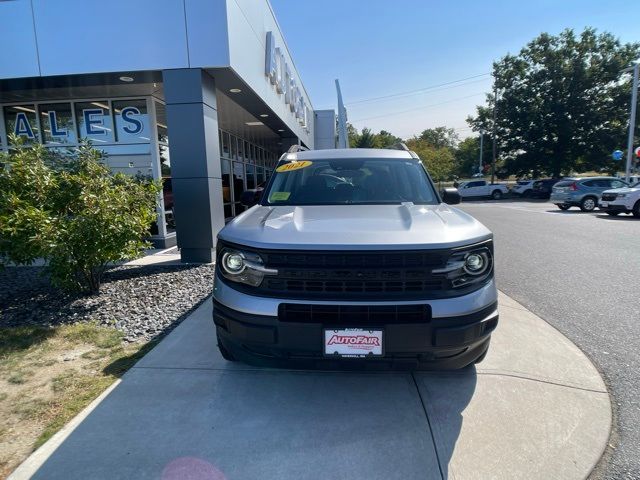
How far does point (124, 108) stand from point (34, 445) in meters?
8.65

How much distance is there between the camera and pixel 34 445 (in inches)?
94.2

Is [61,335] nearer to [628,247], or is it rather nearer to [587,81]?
[628,247]

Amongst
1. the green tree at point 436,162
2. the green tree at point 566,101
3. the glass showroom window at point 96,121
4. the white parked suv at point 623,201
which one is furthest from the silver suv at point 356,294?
the green tree at point 436,162

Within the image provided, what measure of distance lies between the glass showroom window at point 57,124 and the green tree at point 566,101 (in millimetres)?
39309

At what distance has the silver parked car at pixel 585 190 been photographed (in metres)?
17.8

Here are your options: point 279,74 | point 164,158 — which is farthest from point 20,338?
point 279,74

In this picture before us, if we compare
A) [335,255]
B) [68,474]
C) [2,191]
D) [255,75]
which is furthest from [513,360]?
[255,75]

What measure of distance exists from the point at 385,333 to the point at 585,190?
1982 cm

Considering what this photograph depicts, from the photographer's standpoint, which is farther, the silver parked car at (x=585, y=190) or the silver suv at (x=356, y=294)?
the silver parked car at (x=585, y=190)

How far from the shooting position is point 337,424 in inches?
101

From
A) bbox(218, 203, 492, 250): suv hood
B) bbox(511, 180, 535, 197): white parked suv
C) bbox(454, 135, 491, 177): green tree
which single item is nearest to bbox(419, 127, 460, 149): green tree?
bbox(454, 135, 491, 177): green tree

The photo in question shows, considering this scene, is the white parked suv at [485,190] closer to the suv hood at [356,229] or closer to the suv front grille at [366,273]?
the suv hood at [356,229]

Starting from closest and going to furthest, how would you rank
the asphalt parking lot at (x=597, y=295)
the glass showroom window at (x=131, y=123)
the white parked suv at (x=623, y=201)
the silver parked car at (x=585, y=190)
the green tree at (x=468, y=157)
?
the asphalt parking lot at (x=597, y=295) → the glass showroom window at (x=131, y=123) → the white parked suv at (x=623, y=201) → the silver parked car at (x=585, y=190) → the green tree at (x=468, y=157)

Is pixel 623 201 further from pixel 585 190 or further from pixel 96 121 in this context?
pixel 96 121
